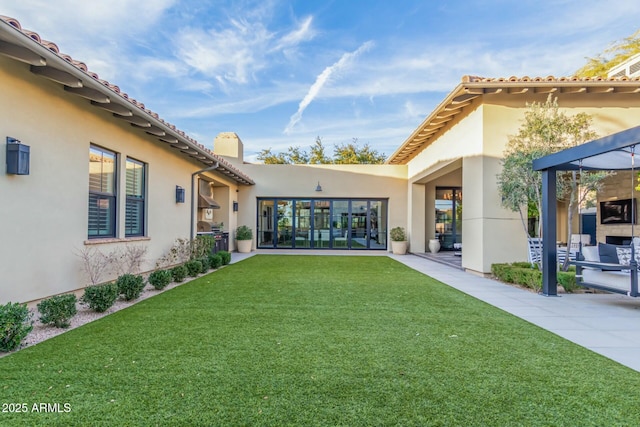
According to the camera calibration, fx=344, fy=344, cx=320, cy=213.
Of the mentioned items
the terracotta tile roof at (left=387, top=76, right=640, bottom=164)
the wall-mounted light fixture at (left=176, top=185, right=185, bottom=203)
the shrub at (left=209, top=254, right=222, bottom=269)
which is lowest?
the shrub at (left=209, top=254, right=222, bottom=269)

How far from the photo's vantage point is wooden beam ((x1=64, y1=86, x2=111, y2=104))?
208 inches

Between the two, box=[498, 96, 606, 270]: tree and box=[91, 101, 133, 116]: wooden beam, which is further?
box=[498, 96, 606, 270]: tree

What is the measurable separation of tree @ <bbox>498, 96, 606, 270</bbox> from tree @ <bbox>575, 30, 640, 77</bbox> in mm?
17369

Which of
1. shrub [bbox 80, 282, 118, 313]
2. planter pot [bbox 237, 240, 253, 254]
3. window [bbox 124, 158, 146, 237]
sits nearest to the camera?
shrub [bbox 80, 282, 118, 313]

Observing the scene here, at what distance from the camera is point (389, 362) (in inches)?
131

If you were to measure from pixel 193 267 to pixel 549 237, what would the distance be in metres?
7.88

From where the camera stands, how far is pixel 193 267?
28.0 ft

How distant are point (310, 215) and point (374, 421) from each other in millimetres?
14619

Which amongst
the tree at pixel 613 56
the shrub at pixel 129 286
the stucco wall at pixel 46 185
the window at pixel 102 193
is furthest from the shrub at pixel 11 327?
the tree at pixel 613 56

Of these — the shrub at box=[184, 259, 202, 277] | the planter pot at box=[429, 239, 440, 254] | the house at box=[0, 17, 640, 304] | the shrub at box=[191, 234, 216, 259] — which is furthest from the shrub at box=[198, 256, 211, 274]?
the planter pot at box=[429, 239, 440, 254]

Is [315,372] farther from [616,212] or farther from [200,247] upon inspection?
[616,212]

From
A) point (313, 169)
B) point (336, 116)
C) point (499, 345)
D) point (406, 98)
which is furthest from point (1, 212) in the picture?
point (336, 116)

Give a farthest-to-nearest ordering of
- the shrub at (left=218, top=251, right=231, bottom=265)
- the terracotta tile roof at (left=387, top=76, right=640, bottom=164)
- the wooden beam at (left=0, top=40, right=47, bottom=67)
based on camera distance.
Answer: the shrub at (left=218, top=251, right=231, bottom=265) < the terracotta tile roof at (left=387, top=76, right=640, bottom=164) < the wooden beam at (left=0, top=40, right=47, bottom=67)

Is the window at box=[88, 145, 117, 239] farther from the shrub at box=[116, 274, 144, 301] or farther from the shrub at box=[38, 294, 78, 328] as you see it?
the shrub at box=[38, 294, 78, 328]
